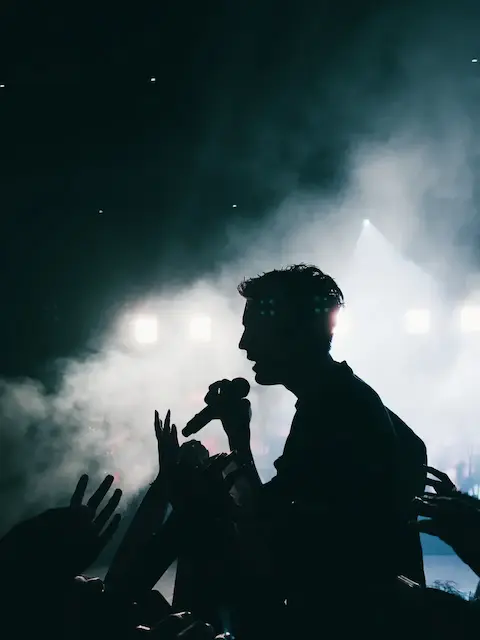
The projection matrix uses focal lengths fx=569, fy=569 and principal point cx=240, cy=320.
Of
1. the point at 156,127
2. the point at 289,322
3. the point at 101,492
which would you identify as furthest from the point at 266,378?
the point at 156,127

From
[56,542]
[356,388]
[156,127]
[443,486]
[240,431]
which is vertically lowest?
[56,542]

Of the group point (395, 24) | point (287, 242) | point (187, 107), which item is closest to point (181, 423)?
point (287, 242)

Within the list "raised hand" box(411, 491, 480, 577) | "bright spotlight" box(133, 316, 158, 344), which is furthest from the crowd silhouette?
"bright spotlight" box(133, 316, 158, 344)

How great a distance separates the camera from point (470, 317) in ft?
37.4

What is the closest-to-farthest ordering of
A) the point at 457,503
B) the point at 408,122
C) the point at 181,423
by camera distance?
the point at 457,503
the point at 408,122
the point at 181,423

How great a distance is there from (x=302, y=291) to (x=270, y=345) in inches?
9.5

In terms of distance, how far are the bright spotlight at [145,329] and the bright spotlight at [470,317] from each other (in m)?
6.15

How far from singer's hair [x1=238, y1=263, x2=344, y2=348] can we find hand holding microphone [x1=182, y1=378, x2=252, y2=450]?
429 mm

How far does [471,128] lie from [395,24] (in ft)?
8.07

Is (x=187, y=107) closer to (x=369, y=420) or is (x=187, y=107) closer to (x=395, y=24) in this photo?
(x=395, y=24)

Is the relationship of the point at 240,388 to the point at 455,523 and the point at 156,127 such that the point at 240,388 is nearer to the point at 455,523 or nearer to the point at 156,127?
the point at 455,523

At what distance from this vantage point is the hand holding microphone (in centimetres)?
229

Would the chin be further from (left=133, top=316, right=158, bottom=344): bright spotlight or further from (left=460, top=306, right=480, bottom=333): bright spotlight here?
(left=460, top=306, right=480, bottom=333): bright spotlight

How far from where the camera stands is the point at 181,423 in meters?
12.3
